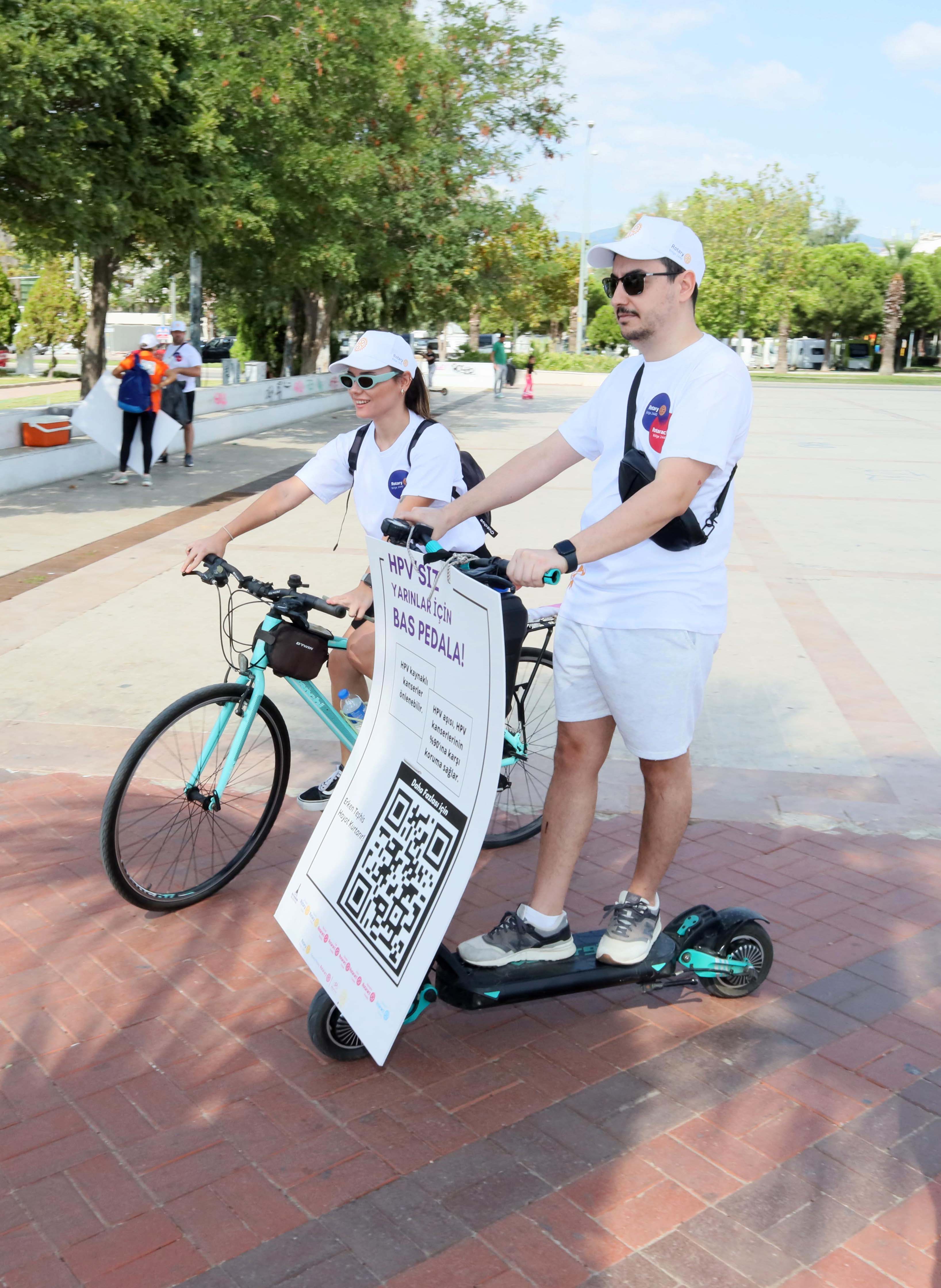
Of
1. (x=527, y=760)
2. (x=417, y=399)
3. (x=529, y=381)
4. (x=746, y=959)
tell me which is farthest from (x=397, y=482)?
(x=529, y=381)

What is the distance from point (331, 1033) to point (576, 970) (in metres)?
0.65

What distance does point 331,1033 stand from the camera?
3.02 metres

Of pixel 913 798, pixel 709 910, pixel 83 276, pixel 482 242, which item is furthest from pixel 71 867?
pixel 83 276

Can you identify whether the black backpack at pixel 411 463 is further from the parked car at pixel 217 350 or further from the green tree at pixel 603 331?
the green tree at pixel 603 331

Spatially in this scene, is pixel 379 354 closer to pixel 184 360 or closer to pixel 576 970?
pixel 576 970

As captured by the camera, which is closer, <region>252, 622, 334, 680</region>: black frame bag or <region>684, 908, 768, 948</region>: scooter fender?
<region>684, 908, 768, 948</region>: scooter fender

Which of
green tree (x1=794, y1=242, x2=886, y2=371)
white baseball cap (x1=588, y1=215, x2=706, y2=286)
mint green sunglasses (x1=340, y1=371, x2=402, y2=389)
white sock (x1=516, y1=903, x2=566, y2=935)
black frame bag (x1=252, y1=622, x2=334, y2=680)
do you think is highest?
green tree (x1=794, y1=242, x2=886, y2=371)

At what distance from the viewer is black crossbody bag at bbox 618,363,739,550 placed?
2.89 m

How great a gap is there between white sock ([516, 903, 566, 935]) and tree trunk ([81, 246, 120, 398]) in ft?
45.9

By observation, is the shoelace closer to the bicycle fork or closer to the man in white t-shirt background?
the bicycle fork

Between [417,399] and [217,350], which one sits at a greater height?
[217,350]

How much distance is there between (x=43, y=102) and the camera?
9711mm

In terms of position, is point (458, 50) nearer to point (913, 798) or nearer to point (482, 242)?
point (482, 242)

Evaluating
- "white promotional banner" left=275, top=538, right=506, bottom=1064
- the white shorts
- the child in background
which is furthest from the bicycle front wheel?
the child in background
